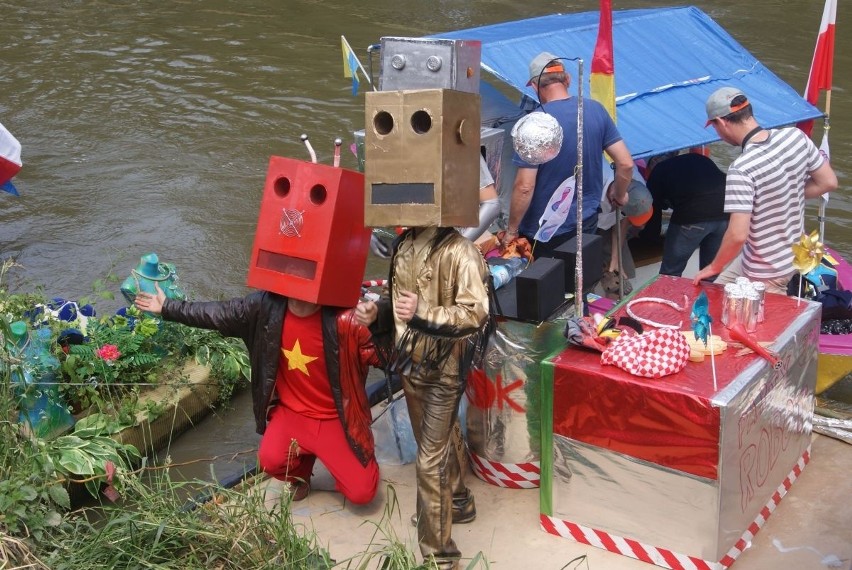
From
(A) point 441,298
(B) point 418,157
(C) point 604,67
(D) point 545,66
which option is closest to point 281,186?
(B) point 418,157

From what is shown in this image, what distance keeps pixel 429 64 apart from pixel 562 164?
173 cm

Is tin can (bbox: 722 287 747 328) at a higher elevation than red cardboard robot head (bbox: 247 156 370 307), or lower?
lower

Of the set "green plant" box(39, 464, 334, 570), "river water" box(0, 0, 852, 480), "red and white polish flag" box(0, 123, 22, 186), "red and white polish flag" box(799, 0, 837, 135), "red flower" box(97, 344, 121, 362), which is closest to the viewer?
"green plant" box(39, 464, 334, 570)

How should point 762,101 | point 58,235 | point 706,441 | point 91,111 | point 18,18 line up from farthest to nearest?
point 18,18 < point 91,111 < point 58,235 < point 762,101 < point 706,441

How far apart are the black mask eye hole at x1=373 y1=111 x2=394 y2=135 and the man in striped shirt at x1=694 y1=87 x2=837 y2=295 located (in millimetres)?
1845

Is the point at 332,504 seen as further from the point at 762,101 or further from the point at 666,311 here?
the point at 762,101

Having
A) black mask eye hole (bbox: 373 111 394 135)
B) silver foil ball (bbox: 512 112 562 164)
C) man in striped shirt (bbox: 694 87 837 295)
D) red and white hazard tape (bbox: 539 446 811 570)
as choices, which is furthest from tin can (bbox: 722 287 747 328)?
black mask eye hole (bbox: 373 111 394 135)

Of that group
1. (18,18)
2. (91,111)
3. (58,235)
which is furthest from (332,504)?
(18,18)

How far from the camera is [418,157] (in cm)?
375

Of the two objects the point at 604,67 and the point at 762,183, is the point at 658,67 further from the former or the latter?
the point at 762,183

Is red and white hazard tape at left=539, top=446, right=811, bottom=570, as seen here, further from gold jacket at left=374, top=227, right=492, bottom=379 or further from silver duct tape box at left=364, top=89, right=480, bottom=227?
silver duct tape box at left=364, top=89, right=480, bottom=227

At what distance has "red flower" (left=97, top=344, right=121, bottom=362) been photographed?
17.6ft

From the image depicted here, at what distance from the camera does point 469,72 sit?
422 centimetres

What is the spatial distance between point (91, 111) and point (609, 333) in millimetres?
9390
